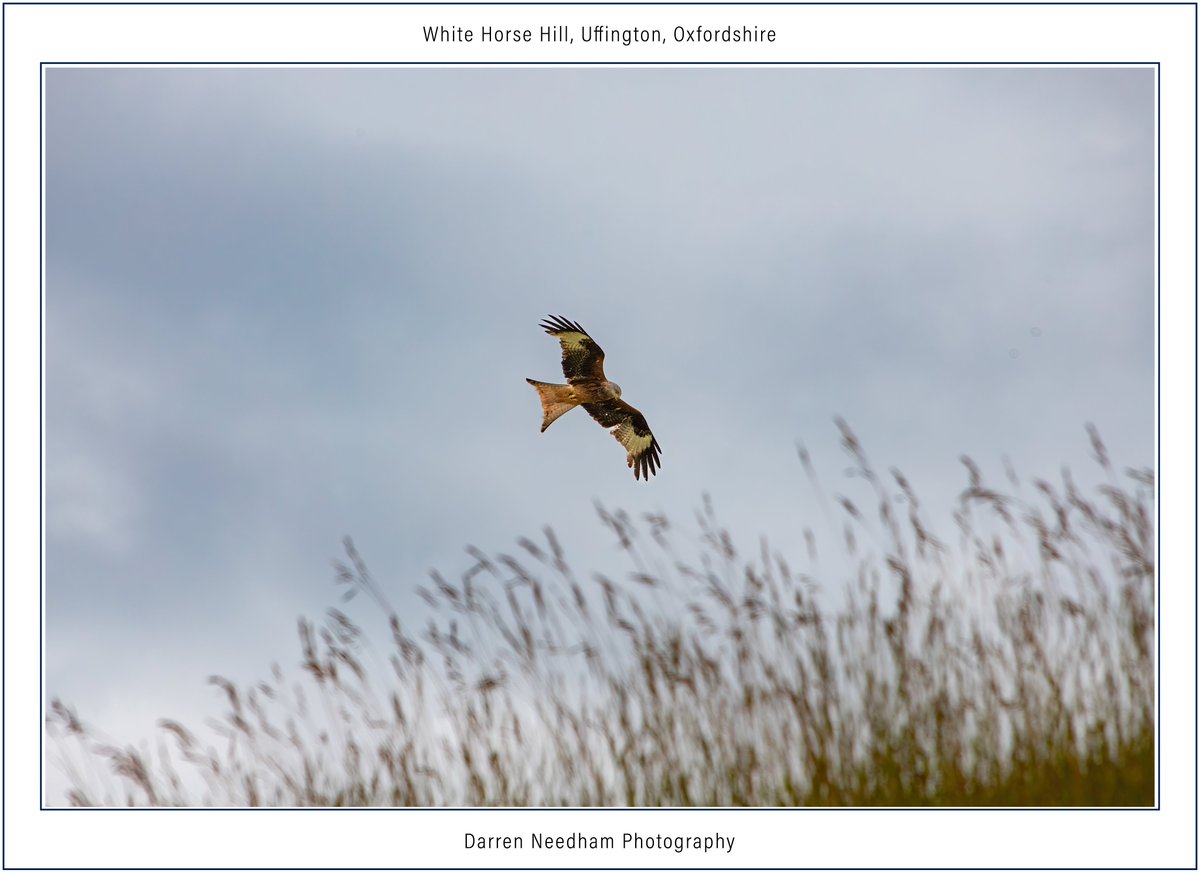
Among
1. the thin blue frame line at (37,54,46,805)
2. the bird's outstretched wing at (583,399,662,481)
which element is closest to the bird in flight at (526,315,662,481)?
the bird's outstretched wing at (583,399,662,481)

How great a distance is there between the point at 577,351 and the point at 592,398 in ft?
1.29

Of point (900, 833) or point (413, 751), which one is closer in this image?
point (900, 833)

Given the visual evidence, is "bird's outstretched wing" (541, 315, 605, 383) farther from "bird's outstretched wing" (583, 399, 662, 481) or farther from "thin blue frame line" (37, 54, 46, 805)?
"thin blue frame line" (37, 54, 46, 805)

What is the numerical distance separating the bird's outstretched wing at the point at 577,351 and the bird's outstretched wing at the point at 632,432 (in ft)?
1.07

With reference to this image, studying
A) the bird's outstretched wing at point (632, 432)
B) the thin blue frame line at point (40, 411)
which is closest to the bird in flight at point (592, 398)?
the bird's outstretched wing at point (632, 432)

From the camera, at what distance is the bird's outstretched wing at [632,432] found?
6.61 meters

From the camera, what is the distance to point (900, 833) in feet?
11.7

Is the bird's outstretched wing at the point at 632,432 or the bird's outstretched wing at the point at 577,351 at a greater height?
the bird's outstretched wing at the point at 577,351
